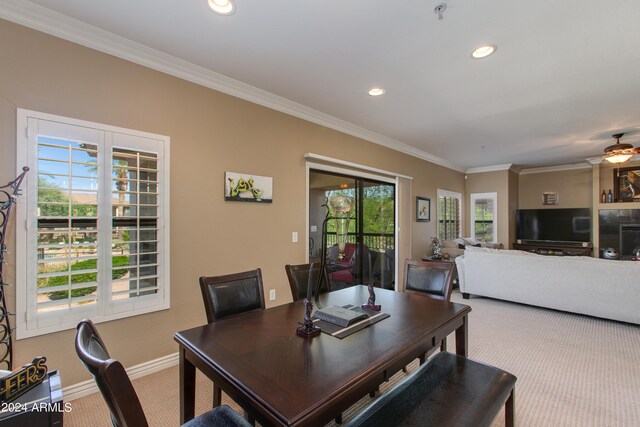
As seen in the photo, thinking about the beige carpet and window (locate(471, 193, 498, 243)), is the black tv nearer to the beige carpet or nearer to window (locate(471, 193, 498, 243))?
window (locate(471, 193, 498, 243))

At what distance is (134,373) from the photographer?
2357mm

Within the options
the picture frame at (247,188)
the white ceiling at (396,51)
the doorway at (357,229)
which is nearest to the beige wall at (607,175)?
the white ceiling at (396,51)

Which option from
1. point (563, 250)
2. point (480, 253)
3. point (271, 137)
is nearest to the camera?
point (271, 137)

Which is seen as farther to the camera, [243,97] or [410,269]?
[243,97]

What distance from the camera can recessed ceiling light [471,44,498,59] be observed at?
7.54ft

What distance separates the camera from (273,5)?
188 centimetres

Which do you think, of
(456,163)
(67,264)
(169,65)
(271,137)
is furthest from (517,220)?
(67,264)

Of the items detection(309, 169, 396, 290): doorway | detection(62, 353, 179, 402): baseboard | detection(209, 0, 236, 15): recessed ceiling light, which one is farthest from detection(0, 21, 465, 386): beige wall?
detection(209, 0, 236, 15): recessed ceiling light

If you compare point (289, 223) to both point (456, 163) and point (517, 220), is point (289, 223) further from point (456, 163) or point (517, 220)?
point (517, 220)

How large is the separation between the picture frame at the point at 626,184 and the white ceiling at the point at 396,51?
3393mm

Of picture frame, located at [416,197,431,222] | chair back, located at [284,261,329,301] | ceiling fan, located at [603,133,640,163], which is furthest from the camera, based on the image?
picture frame, located at [416,197,431,222]

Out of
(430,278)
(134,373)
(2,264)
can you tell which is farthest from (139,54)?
(430,278)

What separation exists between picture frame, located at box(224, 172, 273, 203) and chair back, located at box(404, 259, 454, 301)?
1.67m

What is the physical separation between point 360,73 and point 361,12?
804 millimetres
